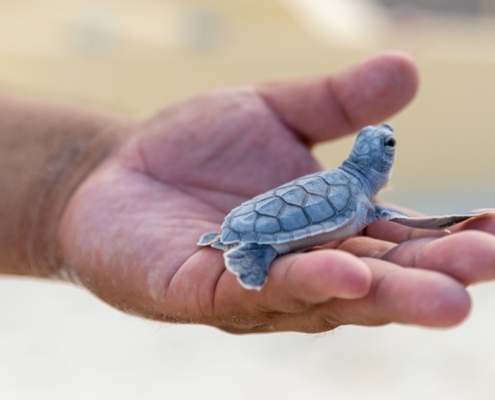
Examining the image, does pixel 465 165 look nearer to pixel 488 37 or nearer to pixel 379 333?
pixel 488 37

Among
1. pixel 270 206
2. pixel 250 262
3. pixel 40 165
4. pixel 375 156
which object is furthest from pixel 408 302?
pixel 40 165

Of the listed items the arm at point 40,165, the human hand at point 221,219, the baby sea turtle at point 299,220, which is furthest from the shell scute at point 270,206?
the arm at point 40,165

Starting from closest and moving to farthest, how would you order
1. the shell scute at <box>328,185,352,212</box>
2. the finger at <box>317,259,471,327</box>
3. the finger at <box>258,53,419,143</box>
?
the finger at <box>317,259,471,327</box> → the shell scute at <box>328,185,352,212</box> → the finger at <box>258,53,419,143</box>

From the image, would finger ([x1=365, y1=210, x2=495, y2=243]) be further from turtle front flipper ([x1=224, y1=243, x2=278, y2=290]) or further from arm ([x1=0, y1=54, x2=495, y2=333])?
turtle front flipper ([x1=224, y1=243, x2=278, y2=290])

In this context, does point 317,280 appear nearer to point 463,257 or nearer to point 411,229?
point 463,257

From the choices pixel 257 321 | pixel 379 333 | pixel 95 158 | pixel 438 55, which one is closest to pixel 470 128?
pixel 438 55

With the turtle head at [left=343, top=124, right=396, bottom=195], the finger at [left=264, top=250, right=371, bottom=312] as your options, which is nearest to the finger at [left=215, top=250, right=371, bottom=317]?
the finger at [left=264, top=250, right=371, bottom=312]

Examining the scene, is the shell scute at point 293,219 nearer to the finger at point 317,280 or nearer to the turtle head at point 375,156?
the finger at point 317,280
